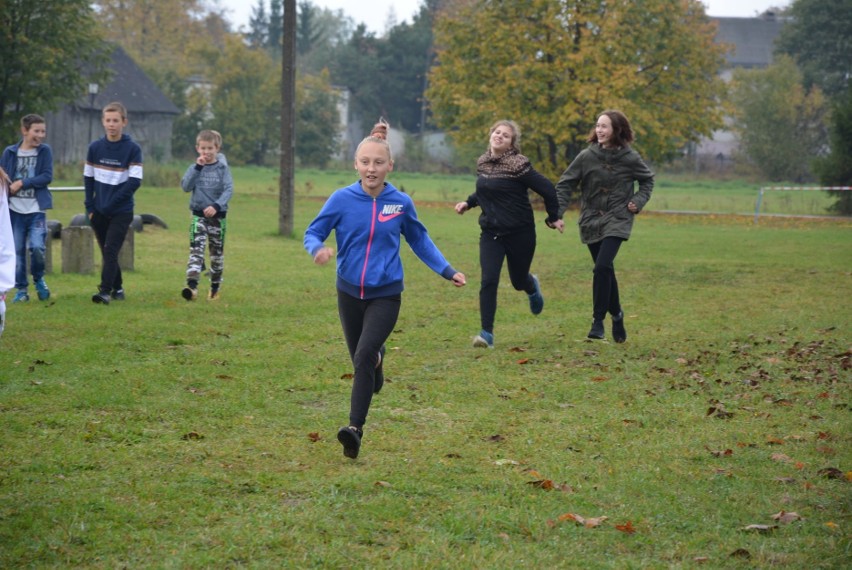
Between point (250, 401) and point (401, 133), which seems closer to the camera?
point (250, 401)

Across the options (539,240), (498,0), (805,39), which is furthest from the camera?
(805,39)

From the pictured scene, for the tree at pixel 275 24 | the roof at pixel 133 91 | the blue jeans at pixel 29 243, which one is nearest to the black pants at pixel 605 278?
the blue jeans at pixel 29 243

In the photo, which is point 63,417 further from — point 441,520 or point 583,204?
point 583,204

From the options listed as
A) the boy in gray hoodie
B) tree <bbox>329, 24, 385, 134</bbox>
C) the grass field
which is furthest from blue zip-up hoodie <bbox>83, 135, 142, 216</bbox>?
tree <bbox>329, 24, 385, 134</bbox>

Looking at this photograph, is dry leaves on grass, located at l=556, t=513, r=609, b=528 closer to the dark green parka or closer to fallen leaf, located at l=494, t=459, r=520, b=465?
fallen leaf, located at l=494, t=459, r=520, b=465

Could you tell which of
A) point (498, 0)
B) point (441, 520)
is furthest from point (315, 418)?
point (498, 0)

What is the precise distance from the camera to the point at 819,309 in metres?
14.4

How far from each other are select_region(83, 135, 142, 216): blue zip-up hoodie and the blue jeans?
2.99 feet

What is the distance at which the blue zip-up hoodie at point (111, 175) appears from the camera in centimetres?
1271

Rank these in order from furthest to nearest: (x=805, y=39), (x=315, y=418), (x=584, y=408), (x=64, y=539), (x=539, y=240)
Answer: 1. (x=805, y=39)
2. (x=539, y=240)
3. (x=584, y=408)
4. (x=315, y=418)
5. (x=64, y=539)

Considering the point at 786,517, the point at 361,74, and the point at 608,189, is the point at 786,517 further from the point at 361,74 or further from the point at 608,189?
the point at 361,74

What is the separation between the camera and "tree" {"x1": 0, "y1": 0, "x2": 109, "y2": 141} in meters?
36.1

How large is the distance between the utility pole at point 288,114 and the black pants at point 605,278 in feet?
43.6

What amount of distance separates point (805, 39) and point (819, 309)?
74.6 m
